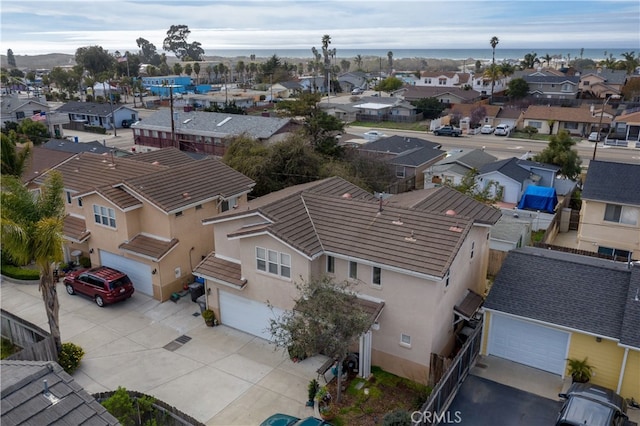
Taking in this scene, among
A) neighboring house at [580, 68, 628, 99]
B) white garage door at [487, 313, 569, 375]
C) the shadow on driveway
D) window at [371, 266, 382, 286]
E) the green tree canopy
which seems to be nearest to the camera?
the shadow on driveway

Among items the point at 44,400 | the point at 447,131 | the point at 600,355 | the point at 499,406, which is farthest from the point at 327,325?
the point at 447,131

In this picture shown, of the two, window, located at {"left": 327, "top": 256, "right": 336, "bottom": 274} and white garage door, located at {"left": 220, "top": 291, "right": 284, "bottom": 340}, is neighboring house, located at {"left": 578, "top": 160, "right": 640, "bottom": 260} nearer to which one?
window, located at {"left": 327, "top": 256, "right": 336, "bottom": 274}

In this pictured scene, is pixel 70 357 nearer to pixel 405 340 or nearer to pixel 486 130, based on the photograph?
pixel 405 340

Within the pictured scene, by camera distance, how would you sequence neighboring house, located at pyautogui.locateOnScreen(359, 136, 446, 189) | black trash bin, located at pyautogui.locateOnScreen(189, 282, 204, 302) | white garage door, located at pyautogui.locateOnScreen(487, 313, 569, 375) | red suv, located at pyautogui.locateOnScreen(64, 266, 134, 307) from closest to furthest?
white garage door, located at pyautogui.locateOnScreen(487, 313, 569, 375), red suv, located at pyautogui.locateOnScreen(64, 266, 134, 307), black trash bin, located at pyautogui.locateOnScreen(189, 282, 204, 302), neighboring house, located at pyautogui.locateOnScreen(359, 136, 446, 189)

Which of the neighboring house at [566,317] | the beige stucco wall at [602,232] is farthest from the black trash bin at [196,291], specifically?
the beige stucco wall at [602,232]

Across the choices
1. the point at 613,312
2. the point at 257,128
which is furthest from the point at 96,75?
the point at 613,312

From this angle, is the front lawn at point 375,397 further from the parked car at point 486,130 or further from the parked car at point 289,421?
the parked car at point 486,130

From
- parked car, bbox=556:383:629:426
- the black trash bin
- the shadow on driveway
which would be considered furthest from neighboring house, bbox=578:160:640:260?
the black trash bin

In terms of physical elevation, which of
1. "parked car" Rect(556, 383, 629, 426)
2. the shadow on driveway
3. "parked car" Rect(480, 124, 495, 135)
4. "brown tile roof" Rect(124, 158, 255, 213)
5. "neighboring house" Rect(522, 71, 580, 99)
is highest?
"neighboring house" Rect(522, 71, 580, 99)
